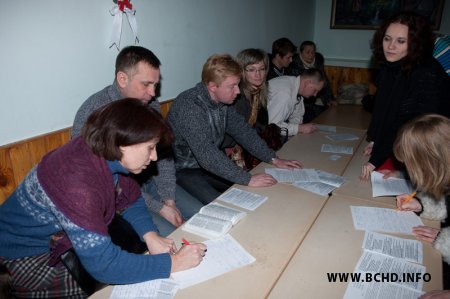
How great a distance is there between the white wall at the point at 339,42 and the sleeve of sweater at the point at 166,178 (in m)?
4.66

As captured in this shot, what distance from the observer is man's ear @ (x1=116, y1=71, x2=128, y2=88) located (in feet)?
6.93

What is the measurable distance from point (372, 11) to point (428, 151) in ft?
15.9

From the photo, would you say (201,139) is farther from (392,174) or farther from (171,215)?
(392,174)

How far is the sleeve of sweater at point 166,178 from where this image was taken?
2.34 meters

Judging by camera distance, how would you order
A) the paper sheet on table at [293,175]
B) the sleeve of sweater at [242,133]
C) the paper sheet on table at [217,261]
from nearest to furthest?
the paper sheet on table at [217,261], the paper sheet on table at [293,175], the sleeve of sweater at [242,133]

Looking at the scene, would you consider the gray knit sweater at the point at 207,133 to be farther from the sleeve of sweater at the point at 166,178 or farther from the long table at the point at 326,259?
the long table at the point at 326,259

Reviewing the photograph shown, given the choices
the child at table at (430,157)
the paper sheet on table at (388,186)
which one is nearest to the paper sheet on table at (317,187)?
the paper sheet on table at (388,186)

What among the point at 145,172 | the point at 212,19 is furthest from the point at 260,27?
the point at 145,172

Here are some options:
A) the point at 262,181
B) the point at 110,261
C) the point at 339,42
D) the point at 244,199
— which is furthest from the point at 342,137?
the point at 339,42

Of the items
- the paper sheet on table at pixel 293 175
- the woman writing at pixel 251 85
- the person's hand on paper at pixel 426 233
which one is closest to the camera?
the person's hand on paper at pixel 426 233

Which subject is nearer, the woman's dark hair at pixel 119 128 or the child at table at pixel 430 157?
the woman's dark hair at pixel 119 128

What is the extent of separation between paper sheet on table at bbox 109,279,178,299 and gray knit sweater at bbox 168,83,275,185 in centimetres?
97

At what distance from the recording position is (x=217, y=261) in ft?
4.71

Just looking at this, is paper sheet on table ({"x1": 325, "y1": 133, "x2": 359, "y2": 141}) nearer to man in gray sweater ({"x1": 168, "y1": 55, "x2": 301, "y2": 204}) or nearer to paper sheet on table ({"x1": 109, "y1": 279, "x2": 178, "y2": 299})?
man in gray sweater ({"x1": 168, "y1": 55, "x2": 301, "y2": 204})
